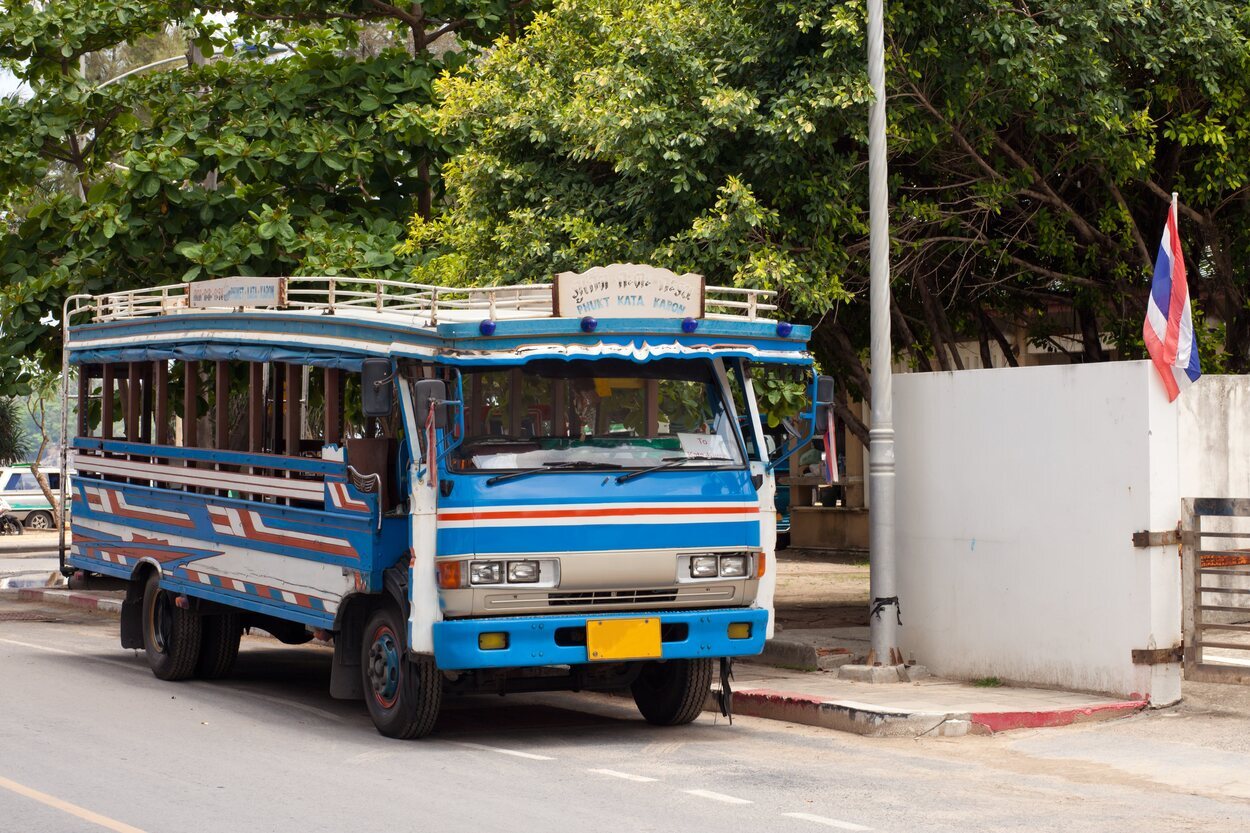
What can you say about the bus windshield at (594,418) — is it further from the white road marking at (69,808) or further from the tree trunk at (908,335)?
the tree trunk at (908,335)

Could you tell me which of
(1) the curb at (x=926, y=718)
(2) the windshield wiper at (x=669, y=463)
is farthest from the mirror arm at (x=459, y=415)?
(1) the curb at (x=926, y=718)

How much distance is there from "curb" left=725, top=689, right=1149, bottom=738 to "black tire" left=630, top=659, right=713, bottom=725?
83 cm

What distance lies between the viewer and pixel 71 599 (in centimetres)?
2269

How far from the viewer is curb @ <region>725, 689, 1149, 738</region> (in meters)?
11.5

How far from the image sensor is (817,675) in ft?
46.3

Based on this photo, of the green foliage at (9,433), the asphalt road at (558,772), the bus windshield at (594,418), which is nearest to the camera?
the asphalt road at (558,772)

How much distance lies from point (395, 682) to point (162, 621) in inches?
169

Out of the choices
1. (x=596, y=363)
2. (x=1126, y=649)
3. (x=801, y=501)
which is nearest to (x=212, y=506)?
(x=596, y=363)

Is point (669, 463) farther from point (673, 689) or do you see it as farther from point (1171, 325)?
point (1171, 325)

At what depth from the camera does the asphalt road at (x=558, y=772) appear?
28.3ft

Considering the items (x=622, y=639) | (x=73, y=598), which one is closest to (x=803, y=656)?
(x=622, y=639)

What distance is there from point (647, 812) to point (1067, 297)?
→ 36.7 ft

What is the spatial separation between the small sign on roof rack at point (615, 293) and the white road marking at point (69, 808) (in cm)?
410

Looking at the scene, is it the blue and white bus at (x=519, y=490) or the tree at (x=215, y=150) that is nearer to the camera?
the blue and white bus at (x=519, y=490)
